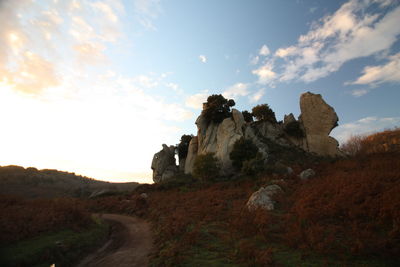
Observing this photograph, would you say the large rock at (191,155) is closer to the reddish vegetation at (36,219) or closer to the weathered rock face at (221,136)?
the weathered rock face at (221,136)

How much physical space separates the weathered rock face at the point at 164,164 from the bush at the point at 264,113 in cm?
2708

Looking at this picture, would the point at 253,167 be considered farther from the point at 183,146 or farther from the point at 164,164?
the point at 164,164

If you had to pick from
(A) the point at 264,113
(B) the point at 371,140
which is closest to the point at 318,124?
(A) the point at 264,113

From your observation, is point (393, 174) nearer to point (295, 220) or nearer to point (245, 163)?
point (295, 220)

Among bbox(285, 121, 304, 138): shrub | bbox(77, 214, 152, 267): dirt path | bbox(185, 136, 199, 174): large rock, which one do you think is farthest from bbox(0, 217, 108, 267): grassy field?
bbox(285, 121, 304, 138): shrub

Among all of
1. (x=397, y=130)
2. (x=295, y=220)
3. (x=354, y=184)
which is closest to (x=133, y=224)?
(x=295, y=220)

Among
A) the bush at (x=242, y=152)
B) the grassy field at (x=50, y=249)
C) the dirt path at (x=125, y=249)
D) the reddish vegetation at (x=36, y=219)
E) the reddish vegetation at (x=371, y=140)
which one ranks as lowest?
the dirt path at (x=125, y=249)

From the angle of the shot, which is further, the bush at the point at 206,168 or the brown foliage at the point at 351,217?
the bush at the point at 206,168

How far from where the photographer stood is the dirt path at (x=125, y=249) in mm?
12242

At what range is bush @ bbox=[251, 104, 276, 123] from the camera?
55.4 meters

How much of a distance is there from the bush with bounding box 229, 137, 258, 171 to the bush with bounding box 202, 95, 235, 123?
1500 centimetres

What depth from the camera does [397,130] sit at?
61062mm

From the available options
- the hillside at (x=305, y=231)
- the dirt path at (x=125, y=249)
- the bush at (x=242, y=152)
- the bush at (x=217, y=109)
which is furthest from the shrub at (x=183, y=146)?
the hillside at (x=305, y=231)

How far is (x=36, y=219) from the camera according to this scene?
1611 cm
